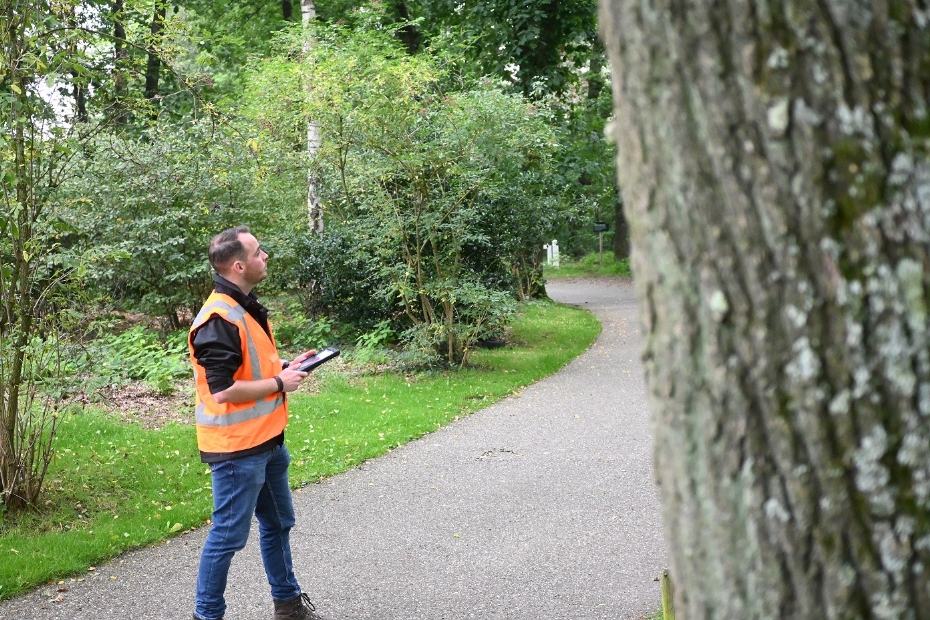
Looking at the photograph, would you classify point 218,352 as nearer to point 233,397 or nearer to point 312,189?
point 233,397

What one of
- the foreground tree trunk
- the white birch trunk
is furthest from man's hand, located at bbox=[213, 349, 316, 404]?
the white birch trunk

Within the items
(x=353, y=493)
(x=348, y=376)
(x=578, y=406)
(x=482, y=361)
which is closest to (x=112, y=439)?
(x=353, y=493)

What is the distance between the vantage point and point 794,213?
1.50 m

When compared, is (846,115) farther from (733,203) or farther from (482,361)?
(482,361)

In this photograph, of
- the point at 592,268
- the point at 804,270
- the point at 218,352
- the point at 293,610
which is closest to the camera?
the point at 804,270

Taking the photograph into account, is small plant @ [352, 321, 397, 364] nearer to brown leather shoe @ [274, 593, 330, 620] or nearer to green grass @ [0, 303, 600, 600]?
green grass @ [0, 303, 600, 600]

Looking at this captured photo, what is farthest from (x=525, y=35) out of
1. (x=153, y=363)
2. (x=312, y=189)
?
(x=153, y=363)

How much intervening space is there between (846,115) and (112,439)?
9.04 meters

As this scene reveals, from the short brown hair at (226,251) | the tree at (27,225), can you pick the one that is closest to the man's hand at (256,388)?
the short brown hair at (226,251)

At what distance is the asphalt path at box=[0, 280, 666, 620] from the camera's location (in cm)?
529

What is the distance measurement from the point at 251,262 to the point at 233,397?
0.66 metres

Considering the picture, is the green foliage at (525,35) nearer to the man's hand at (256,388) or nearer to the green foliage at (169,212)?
the green foliage at (169,212)

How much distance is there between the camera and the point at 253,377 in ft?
14.4

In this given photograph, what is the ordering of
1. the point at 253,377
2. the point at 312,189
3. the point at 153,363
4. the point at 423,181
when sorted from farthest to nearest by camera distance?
the point at 312,189
the point at 423,181
the point at 153,363
the point at 253,377
